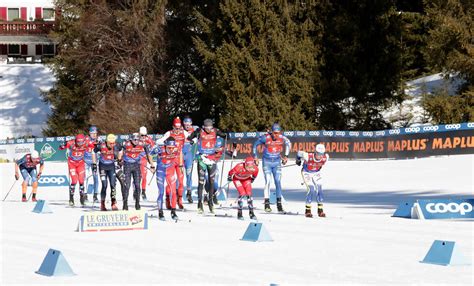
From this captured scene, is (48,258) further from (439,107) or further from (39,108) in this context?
(39,108)

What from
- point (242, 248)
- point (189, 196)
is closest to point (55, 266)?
point (242, 248)

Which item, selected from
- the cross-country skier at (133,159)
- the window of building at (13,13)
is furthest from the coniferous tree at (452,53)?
the window of building at (13,13)

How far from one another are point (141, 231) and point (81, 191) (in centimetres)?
926

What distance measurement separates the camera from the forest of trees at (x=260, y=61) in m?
53.9

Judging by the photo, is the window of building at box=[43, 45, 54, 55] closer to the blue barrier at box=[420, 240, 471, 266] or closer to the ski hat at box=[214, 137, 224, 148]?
the ski hat at box=[214, 137, 224, 148]

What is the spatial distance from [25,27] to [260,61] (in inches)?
1380

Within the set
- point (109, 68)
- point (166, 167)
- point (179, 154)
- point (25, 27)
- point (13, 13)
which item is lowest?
point (166, 167)

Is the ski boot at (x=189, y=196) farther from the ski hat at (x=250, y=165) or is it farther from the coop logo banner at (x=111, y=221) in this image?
the coop logo banner at (x=111, y=221)

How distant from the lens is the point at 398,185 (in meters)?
36.3

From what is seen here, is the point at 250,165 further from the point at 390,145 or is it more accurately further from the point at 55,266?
the point at 390,145

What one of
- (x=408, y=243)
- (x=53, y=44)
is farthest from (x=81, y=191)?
(x=53, y=44)

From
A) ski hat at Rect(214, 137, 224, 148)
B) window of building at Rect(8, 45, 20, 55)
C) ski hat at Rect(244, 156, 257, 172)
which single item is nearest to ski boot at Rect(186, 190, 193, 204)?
ski hat at Rect(214, 137, 224, 148)

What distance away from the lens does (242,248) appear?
57.3ft

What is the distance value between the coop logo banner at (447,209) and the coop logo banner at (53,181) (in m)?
18.0
